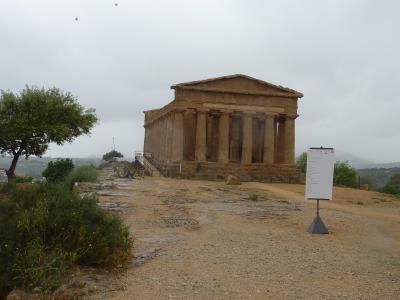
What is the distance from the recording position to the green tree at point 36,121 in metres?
28.0

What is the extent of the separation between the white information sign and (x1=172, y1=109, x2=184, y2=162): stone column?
22375mm

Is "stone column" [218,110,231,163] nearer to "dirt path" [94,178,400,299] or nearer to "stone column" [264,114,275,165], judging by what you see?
"stone column" [264,114,275,165]

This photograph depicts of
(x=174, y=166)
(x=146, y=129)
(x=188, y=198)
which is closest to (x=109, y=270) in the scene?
(x=188, y=198)

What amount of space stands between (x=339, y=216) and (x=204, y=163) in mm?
19513

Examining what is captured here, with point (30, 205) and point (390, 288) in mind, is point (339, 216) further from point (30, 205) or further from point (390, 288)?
point (30, 205)

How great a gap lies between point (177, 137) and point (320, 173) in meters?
22.7

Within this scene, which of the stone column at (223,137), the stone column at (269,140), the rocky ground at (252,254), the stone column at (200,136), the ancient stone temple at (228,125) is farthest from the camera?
the stone column at (269,140)

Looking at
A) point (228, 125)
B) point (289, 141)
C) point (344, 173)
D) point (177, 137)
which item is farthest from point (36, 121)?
point (344, 173)

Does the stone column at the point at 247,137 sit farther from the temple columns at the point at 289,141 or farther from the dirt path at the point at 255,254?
the dirt path at the point at 255,254

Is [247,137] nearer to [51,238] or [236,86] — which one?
[236,86]

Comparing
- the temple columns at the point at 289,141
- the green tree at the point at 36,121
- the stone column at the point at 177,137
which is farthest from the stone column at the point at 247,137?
the green tree at the point at 36,121

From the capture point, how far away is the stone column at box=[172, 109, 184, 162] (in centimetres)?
3434

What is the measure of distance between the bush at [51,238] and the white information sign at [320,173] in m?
6.09

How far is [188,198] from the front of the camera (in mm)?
19469
